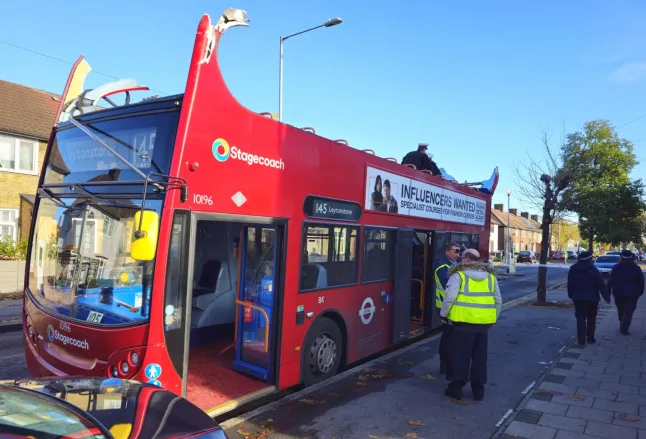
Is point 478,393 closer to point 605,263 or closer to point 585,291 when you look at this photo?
point 585,291

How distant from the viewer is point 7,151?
59.3 ft

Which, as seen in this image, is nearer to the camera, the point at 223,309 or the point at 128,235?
the point at 128,235

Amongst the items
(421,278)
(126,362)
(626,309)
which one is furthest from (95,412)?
(626,309)

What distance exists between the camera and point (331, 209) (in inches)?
232

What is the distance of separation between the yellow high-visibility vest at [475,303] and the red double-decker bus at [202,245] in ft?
4.99

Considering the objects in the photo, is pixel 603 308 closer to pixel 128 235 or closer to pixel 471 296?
pixel 471 296

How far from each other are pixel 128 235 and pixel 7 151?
17801 mm

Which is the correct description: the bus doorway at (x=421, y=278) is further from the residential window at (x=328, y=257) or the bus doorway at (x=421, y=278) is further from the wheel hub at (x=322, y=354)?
the wheel hub at (x=322, y=354)

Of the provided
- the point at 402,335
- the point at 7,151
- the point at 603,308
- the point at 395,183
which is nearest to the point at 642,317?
the point at 603,308

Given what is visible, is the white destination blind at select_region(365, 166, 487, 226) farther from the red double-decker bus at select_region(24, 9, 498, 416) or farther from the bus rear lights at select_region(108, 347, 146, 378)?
the bus rear lights at select_region(108, 347, 146, 378)

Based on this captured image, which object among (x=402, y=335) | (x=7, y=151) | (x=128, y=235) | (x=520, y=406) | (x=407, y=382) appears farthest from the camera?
(x=7, y=151)

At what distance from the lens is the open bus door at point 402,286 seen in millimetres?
7383

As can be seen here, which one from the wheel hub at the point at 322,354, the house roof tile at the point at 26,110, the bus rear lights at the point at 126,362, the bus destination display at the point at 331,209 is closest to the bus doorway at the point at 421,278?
the bus destination display at the point at 331,209

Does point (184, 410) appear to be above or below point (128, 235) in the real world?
below
